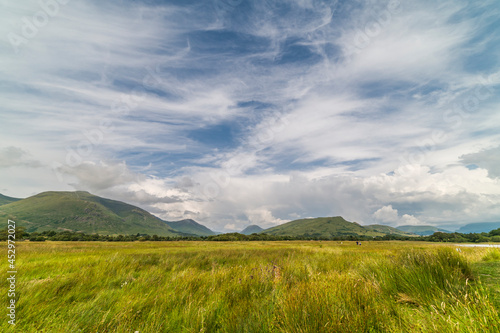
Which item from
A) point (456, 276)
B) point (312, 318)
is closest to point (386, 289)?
point (456, 276)

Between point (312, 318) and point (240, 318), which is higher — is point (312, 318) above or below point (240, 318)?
above

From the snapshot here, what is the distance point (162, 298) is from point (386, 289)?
492 centimetres

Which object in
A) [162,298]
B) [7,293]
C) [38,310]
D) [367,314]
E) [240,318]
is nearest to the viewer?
[367,314]

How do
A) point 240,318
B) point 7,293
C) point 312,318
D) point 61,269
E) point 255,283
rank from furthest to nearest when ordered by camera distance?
point 61,269, point 255,283, point 7,293, point 240,318, point 312,318

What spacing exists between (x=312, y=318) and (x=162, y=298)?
3292 millimetres

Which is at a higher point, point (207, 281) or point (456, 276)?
point (456, 276)

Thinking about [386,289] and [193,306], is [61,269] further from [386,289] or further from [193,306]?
[386,289]

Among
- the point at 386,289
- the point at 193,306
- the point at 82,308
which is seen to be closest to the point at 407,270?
the point at 386,289

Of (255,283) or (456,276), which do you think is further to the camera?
(255,283)

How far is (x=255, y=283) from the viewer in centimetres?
570

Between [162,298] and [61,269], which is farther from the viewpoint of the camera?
[61,269]

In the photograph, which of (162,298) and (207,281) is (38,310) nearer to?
(162,298)

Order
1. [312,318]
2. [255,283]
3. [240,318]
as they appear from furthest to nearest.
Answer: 1. [255,283]
2. [240,318]
3. [312,318]

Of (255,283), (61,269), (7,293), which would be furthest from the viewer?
(61,269)
